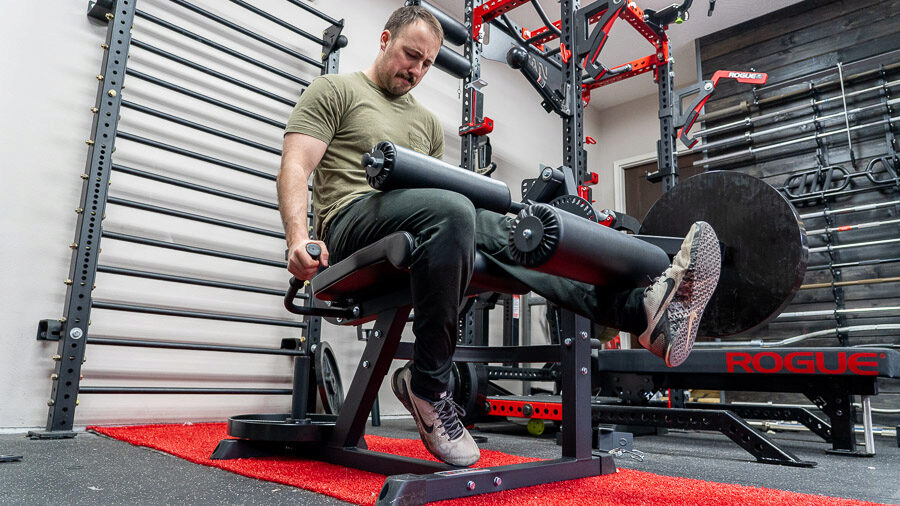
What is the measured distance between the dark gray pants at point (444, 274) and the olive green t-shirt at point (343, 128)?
21cm

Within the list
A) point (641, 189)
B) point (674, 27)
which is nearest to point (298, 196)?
point (674, 27)

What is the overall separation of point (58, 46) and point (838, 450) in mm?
3567

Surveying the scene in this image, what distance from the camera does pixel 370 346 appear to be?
1330 mm

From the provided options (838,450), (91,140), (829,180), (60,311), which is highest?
(829,180)

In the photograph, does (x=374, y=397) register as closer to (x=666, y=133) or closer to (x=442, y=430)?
(x=442, y=430)

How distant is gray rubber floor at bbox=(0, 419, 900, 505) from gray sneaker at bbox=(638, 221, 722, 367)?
0.46 m

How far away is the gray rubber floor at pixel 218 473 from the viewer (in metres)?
1.14

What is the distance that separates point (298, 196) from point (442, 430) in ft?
2.02

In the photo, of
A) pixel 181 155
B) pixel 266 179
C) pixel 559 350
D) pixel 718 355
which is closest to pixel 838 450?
pixel 718 355

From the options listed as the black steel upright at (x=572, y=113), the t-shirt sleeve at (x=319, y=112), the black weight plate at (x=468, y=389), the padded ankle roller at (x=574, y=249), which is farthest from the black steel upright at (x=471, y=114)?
the padded ankle roller at (x=574, y=249)

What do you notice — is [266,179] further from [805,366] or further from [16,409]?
[805,366]

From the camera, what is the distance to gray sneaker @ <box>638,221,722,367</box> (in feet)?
3.59

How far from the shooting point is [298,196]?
1.34 meters

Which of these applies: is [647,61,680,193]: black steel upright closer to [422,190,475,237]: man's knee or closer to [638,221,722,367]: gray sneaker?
[638,221,722,367]: gray sneaker
